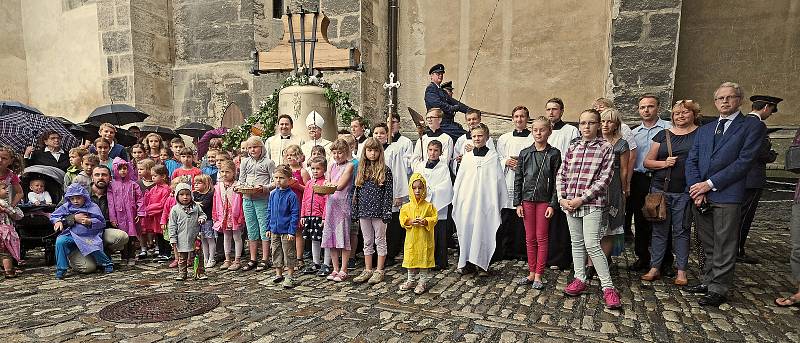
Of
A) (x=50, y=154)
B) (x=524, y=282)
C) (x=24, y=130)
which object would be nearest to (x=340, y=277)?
(x=524, y=282)

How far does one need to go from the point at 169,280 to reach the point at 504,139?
13.2 ft

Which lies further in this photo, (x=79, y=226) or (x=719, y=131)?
(x=79, y=226)

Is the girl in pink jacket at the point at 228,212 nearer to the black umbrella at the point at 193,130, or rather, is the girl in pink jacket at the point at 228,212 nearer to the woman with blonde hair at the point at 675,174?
the woman with blonde hair at the point at 675,174

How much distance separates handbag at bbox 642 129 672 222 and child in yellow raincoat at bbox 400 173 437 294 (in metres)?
2.04

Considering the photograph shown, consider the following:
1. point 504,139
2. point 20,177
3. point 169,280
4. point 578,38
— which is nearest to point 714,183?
point 504,139

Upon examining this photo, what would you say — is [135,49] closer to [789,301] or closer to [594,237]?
[594,237]

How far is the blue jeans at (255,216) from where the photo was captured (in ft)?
18.1

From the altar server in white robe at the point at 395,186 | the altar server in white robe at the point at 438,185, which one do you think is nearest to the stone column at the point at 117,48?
the altar server in white robe at the point at 395,186

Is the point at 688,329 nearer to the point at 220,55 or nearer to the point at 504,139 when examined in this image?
the point at 504,139

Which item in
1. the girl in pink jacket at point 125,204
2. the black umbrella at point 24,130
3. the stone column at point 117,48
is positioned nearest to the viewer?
the girl in pink jacket at point 125,204

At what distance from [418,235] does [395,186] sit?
1.21 meters

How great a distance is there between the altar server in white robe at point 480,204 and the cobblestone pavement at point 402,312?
0.92ft

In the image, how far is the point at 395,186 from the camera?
18.8 feet

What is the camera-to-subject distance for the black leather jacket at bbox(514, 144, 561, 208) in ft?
15.2
